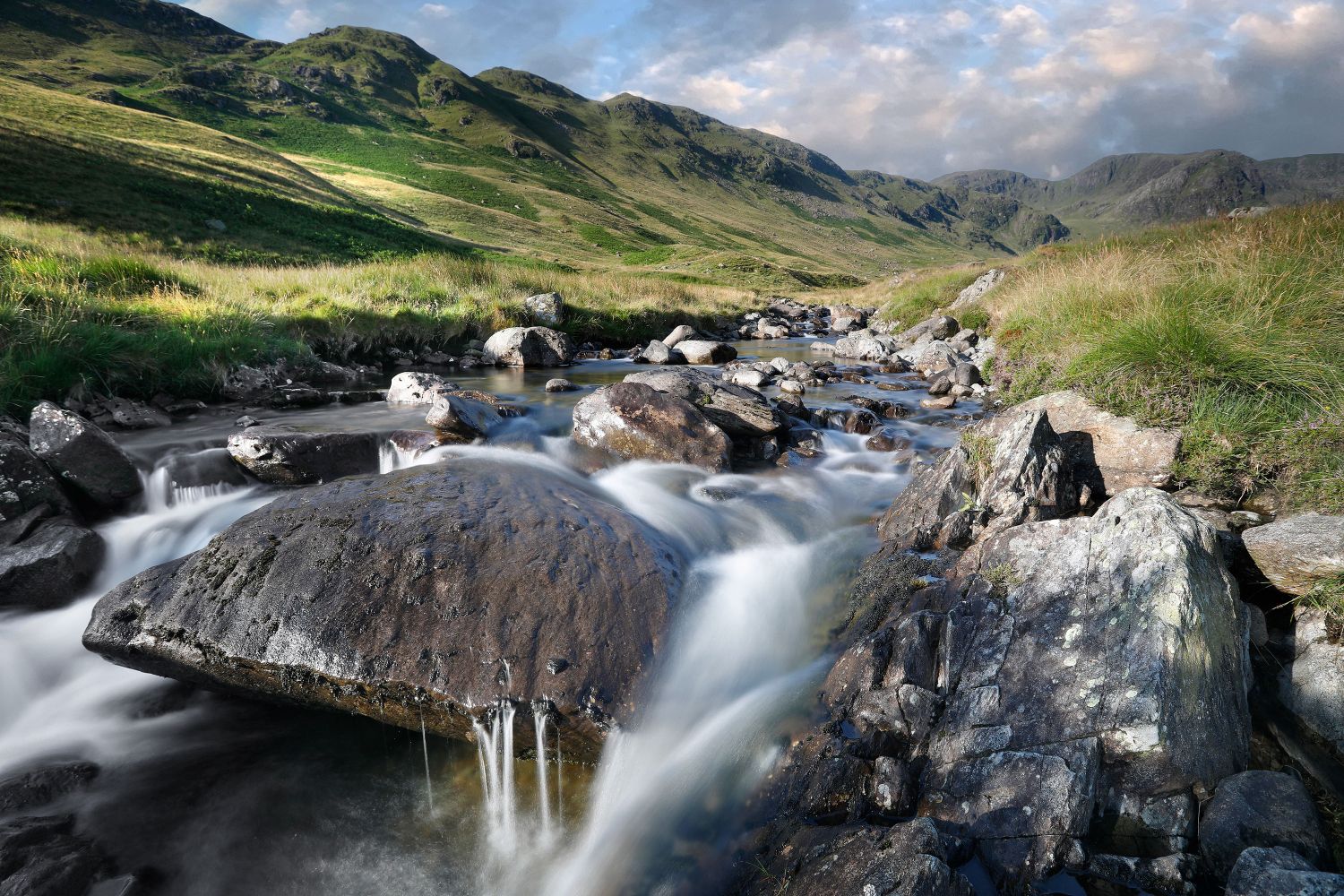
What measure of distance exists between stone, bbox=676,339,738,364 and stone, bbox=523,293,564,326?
167 inches

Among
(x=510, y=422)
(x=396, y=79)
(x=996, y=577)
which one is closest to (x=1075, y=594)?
(x=996, y=577)

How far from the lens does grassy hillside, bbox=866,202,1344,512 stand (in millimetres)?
4605

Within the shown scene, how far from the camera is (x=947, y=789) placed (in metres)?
3.06

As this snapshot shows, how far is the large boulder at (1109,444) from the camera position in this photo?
510 centimetres

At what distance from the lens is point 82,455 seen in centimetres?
602

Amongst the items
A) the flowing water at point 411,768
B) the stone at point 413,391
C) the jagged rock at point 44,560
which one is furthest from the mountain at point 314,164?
the jagged rock at point 44,560

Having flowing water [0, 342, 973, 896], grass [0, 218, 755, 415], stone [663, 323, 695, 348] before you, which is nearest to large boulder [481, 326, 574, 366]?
grass [0, 218, 755, 415]

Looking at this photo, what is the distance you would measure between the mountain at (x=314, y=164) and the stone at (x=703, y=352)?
14.1m

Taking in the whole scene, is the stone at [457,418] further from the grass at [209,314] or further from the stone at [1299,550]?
the stone at [1299,550]

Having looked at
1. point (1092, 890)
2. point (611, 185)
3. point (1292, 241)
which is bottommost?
point (1092, 890)

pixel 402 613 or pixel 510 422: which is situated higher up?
pixel 510 422

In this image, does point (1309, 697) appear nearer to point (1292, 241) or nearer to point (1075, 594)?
point (1075, 594)

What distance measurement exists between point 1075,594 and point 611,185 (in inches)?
7061

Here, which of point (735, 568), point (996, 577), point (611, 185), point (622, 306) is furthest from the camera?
point (611, 185)
